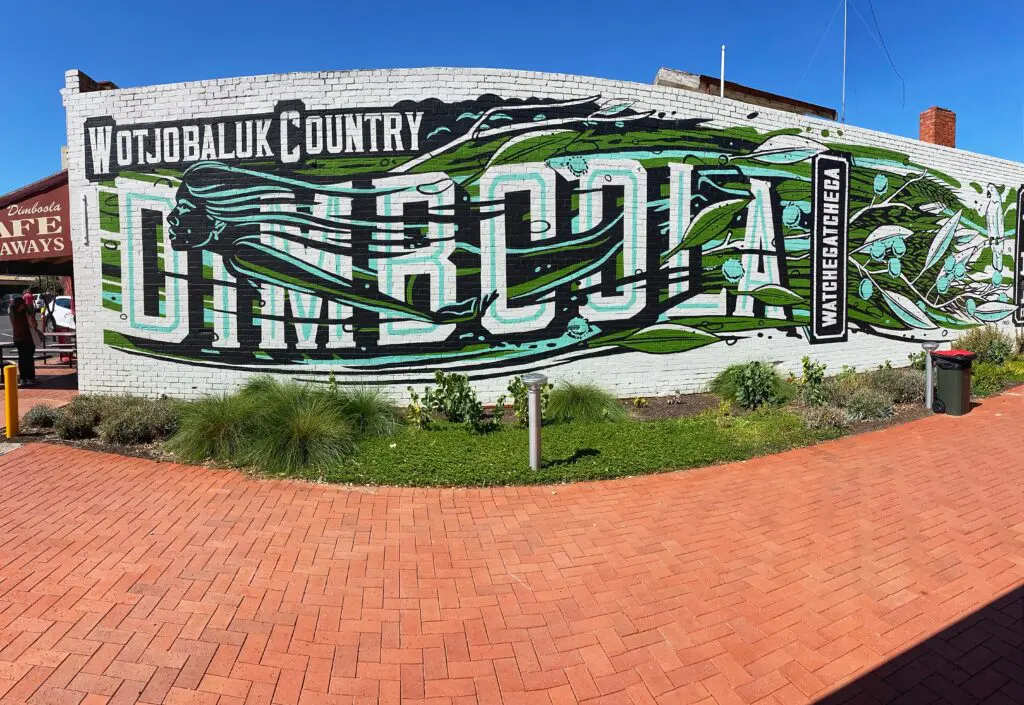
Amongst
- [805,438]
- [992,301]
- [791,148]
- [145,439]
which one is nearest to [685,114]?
[791,148]

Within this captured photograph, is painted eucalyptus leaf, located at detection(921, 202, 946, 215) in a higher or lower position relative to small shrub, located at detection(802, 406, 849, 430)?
higher

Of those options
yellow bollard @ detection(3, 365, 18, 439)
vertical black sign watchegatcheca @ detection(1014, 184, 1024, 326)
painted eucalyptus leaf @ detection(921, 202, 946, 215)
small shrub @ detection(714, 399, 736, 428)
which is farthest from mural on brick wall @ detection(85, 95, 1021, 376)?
vertical black sign watchegatcheca @ detection(1014, 184, 1024, 326)

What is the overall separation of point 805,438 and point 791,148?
5.92 m

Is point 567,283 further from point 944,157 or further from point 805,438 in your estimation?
point 944,157

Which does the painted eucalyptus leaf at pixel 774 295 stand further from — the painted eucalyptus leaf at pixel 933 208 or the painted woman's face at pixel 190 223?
the painted woman's face at pixel 190 223

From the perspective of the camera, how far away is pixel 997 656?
9.36ft

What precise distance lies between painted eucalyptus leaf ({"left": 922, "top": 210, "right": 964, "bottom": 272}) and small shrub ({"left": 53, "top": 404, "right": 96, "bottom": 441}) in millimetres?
15319

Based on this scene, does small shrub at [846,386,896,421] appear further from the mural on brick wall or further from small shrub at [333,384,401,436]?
small shrub at [333,384,401,436]

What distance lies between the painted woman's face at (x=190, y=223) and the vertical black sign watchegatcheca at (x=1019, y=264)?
59.1 feet

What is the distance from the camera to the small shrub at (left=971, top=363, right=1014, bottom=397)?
9523mm

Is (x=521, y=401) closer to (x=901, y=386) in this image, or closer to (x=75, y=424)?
(x=75, y=424)

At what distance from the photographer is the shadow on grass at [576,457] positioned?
18.6ft

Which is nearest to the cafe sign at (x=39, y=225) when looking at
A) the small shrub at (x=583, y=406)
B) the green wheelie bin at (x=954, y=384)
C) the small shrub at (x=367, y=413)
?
the small shrub at (x=367, y=413)

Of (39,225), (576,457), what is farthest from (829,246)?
(39,225)
